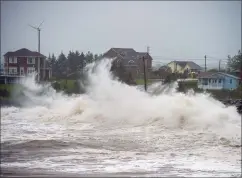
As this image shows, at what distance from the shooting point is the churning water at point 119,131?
9969mm

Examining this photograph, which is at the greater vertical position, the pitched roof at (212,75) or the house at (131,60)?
the house at (131,60)

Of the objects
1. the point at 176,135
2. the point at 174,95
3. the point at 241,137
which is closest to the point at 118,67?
the point at 174,95

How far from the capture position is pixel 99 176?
28.7 ft

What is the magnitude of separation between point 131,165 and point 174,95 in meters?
9.69

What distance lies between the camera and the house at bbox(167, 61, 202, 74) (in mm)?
19672

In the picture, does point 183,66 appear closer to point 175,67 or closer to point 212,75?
point 175,67

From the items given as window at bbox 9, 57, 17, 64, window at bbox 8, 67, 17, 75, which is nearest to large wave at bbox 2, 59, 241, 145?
window at bbox 8, 67, 17, 75

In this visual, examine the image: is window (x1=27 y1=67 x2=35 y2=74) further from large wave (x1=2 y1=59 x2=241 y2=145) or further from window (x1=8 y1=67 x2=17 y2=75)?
large wave (x1=2 y1=59 x2=241 y2=145)

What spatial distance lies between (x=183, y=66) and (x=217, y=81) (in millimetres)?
2313

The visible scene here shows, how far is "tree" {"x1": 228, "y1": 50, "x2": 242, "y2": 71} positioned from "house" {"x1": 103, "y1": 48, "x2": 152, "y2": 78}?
159 inches

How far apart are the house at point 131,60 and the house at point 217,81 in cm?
315

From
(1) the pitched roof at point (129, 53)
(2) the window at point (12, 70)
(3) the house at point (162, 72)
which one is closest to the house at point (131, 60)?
(1) the pitched roof at point (129, 53)

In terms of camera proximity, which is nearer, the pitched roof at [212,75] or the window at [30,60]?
the pitched roof at [212,75]

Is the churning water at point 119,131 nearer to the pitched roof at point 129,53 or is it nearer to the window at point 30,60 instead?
the pitched roof at point 129,53
